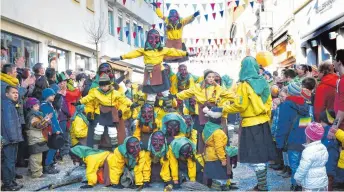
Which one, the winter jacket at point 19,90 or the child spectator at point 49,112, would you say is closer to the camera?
the winter jacket at point 19,90

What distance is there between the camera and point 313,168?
5273 millimetres

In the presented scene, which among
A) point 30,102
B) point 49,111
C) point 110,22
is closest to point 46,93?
point 49,111

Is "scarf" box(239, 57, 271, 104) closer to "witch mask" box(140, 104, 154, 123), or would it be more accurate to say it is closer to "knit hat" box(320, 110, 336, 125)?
"knit hat" box(320, 110, 336, 125)

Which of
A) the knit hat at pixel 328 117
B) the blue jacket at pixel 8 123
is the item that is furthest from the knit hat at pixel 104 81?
the knit hat at pixel 328 117

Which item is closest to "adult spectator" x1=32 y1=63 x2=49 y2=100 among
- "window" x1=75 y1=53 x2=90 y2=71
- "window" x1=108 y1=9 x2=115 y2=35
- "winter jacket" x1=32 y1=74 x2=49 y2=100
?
"winter jacket" x1=32 y1=74 x2=49 y2=100

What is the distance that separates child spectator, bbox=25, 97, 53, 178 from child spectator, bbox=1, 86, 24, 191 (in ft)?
2.39

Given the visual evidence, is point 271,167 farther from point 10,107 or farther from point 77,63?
point 77,63

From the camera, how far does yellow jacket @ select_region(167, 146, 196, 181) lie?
7.02m

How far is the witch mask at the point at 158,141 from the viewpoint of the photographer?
707 centimetres

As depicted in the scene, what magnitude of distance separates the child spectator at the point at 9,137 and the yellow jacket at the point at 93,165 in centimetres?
105

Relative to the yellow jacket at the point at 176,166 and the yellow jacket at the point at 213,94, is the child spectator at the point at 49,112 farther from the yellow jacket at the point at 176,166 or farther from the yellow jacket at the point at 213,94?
the yellow jacket at the point at 213,94

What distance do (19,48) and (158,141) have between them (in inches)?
350

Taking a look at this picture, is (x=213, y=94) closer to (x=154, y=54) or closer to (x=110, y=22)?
(x=154, y=54)

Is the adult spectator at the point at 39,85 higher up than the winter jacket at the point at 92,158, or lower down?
higher up
